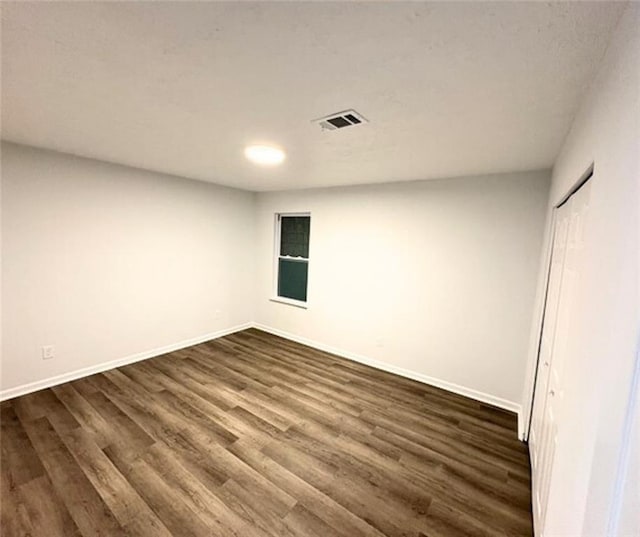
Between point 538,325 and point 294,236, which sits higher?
point 294,236

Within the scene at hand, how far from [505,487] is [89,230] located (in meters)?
4.44

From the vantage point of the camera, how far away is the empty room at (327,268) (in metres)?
0.96

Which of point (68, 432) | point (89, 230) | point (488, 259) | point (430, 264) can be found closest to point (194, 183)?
point (89, 230)

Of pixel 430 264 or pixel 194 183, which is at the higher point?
pixel 194 183

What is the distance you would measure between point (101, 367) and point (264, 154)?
3.09 metres

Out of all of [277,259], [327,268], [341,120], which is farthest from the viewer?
[277,259]

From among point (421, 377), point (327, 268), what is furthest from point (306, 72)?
point (421, 377)

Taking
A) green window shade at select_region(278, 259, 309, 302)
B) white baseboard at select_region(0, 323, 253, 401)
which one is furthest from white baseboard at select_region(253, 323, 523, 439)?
white baseboard at select_region(0, 323, 253, 401)

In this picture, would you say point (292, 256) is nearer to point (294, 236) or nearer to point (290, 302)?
point (294, 236)

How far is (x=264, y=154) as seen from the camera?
8.39ft

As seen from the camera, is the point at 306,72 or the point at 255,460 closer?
the point at 306,72

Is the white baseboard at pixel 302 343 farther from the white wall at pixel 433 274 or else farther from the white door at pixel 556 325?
the white door at pixel 556 325

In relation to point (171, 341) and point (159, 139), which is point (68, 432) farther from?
point (159, 139)

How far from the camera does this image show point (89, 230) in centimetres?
315
